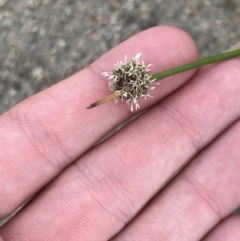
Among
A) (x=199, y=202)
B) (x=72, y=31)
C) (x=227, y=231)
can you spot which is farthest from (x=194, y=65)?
(x=72, y=31)

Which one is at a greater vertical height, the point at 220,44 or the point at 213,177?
the point at 220,44

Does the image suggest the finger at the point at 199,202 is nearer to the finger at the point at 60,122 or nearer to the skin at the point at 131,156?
the skin at the point at 131,156

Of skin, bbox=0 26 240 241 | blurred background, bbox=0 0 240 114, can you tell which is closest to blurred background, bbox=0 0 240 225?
blurred background, bbox=0 0 240 114

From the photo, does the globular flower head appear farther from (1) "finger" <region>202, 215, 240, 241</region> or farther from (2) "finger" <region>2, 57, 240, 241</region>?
(1) "finger" <region>202, 215, 240, 241</region>

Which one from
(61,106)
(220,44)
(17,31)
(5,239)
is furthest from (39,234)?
(220,44)

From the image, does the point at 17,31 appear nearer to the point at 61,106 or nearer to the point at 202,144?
the point at 61,106

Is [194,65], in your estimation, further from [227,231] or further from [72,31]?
[72,31]

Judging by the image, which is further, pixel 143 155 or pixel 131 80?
pixel 143 155
